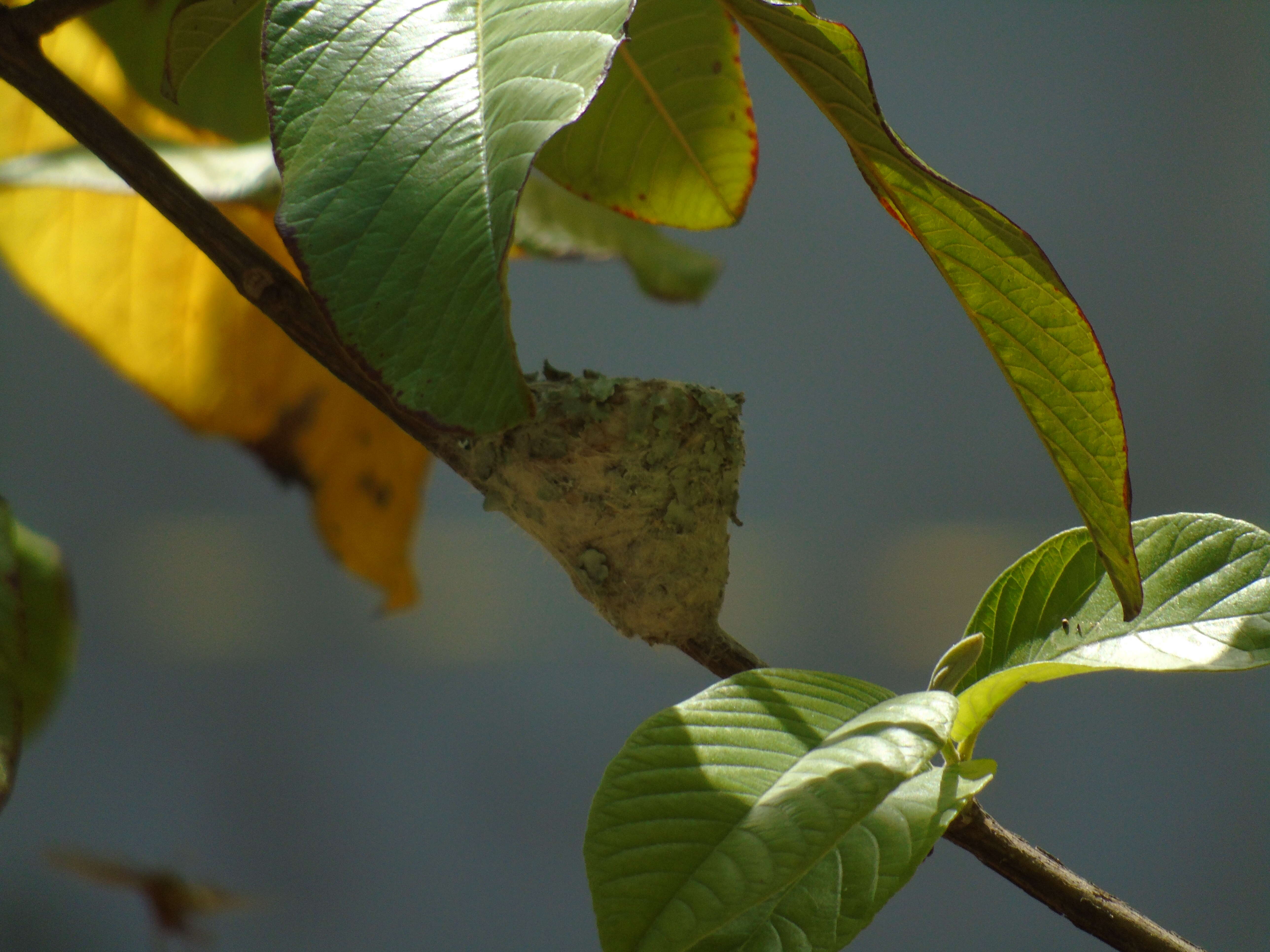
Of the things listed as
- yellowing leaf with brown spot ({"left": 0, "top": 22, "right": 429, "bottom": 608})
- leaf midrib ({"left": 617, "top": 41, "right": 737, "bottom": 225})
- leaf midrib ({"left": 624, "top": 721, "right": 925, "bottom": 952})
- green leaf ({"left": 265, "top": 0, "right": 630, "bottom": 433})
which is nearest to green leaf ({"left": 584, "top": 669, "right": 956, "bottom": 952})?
leaf midrib ({"left": 624, "top": 721, "right": 925, "bottom": 952})

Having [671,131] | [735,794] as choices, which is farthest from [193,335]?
[735,794]

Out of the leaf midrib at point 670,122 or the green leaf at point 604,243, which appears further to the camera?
the green leaf at point 604,243

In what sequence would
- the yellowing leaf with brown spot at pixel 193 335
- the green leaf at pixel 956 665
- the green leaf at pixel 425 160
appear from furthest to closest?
the yellowing leaf with brown spot at pixel 193 335
the green leaf at pixel 956 665
the green leaf at pixel 425 160

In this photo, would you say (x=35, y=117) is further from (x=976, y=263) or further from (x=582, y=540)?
(x=976, y=263)

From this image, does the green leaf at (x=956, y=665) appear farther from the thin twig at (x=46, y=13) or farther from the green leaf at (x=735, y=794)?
the thin twig at (x=46, y=13)

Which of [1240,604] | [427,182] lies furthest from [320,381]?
[1240,604]

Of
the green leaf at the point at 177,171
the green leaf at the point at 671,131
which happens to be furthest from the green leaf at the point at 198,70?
the green leaf at the point at 671,131
